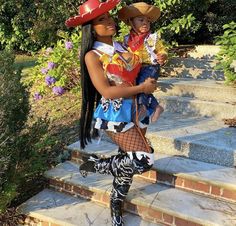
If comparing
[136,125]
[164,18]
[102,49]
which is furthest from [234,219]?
[164,18]

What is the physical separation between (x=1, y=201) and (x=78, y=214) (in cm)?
65

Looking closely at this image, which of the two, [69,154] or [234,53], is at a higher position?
[234,53]

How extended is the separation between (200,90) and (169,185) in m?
1.73

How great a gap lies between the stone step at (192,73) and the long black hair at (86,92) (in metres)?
2.79

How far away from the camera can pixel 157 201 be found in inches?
128

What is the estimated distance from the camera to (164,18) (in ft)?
22.4

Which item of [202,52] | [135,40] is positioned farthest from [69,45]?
[135,40]

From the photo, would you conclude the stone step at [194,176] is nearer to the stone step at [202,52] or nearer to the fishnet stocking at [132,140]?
the fishnet stocking at [132,140]

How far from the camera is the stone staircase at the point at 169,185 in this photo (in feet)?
10.5

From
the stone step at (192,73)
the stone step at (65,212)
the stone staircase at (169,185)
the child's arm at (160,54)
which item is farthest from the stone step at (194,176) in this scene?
the stone step at (192,73)

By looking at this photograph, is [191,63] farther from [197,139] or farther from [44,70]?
[44,70]

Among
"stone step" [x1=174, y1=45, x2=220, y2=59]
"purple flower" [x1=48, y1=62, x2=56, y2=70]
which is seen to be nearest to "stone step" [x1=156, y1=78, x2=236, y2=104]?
"stone step" [x1=174, y1=45, x2=220, y2=59]

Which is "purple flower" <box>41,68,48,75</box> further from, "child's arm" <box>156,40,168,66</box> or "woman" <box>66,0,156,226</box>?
"child's arm" <box>156,40,168,66</box>

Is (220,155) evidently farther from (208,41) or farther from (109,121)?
(208,41)
